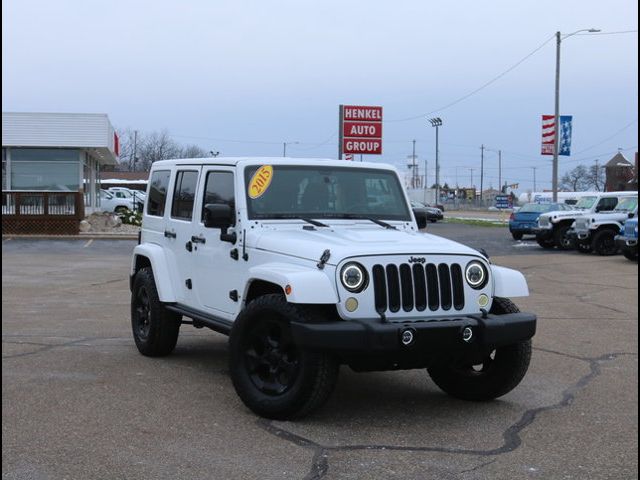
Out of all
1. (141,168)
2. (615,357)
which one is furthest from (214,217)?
(141,168)

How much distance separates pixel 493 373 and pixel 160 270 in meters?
3.28

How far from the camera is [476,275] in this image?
239 inches

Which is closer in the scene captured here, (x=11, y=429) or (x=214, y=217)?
(x=11, y=429)

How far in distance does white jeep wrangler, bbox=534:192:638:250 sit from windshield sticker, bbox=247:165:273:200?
2061 centimetres

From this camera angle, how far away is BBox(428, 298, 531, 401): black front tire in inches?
250

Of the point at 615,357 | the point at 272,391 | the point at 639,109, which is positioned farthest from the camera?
the point at 615,357

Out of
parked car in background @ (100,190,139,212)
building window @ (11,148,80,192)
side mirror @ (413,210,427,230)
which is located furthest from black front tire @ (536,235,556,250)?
parked car in background @ (100,190,139,212)

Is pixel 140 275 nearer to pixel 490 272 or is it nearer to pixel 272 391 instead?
pixel 272 391

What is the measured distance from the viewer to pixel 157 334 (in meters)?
8.02

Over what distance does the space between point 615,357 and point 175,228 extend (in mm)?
4566

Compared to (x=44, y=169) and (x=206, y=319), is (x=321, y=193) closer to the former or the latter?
(x=206, y=319)

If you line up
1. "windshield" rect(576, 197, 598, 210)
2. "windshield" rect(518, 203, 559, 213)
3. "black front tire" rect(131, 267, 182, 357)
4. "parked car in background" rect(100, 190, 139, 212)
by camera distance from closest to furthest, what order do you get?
"black front tire" rect(131, 267, 182, 357) < "windshield" rect(576, 197, 598, 210) < "windshield" rect(518, 203, 559, 213) < "parked car in background" rect(100, 190, 139, 212)

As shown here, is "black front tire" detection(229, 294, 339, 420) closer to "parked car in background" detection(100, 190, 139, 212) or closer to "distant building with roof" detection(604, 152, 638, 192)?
"parked car in background" detection(100, 190, 139, 212)

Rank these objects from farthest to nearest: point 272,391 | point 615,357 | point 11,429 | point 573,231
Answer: point 573,231 < point 615,357 < point 272,391 < point 11,429
